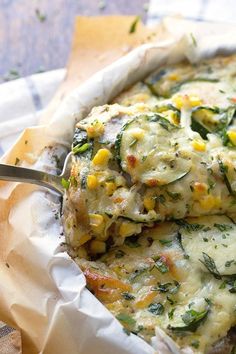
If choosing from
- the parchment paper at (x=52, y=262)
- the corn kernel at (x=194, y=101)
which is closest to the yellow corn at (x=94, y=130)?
the parchment paper at (x=52, y=262)

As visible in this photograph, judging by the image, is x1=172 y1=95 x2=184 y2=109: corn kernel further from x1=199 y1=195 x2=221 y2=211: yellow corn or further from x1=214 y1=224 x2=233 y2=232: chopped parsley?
x1=214 y1=224 x2=233 y2=232: chopped parsley

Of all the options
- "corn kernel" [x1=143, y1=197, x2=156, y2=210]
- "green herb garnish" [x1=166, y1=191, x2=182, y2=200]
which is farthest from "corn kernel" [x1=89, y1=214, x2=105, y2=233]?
"green herb garnish" [x1=166, y1=191, x2=182, y2=200]

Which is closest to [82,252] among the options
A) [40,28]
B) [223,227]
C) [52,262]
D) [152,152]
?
[52,262]

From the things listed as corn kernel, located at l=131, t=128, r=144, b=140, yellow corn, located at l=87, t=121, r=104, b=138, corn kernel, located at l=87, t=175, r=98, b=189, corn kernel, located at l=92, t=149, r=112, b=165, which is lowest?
corn kernel, located at l=87, t=175, r=98, b=189

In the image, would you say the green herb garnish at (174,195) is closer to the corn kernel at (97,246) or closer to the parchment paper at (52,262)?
the corn kernel at (97,246)

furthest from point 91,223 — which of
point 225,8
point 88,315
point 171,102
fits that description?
point 225,8

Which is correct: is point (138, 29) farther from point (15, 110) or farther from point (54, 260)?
point (54, 260)

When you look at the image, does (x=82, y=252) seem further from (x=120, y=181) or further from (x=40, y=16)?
(x=40, y=16)
